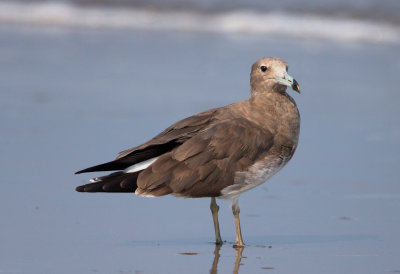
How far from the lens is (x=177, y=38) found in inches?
533

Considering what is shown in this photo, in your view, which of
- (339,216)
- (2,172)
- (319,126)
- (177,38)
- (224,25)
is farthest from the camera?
(224,25)

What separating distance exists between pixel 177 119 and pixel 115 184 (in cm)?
341

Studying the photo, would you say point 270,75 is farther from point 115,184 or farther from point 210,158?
point 115,184

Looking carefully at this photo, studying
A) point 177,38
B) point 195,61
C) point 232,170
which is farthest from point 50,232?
point 177,38

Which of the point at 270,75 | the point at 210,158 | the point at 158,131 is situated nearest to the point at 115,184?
the point at 210,158

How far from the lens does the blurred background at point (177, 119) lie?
5.36 meters

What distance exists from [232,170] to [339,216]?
3.88ft

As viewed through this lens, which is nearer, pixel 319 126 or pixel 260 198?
pixel 260 198

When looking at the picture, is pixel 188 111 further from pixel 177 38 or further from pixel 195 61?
pixel 177 38

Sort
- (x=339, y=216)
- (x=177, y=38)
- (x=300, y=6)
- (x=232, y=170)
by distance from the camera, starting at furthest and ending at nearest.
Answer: (x=300, y=6)
(x=177, y=38)
(x=339, y=216)
(x=232, y=170)

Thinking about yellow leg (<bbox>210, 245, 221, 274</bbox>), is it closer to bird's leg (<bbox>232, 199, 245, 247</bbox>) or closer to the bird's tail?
bird's leg (<bbox>232, 199, 245, 247</bbox>)

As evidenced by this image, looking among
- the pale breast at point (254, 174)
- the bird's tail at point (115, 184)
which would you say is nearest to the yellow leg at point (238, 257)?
the pale breast at point (254, 174)

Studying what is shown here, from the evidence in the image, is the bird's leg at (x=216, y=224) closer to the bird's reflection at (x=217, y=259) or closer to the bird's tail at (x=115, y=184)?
the bird's reflection at (x=217, y=259)

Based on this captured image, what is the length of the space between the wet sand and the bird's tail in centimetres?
34
